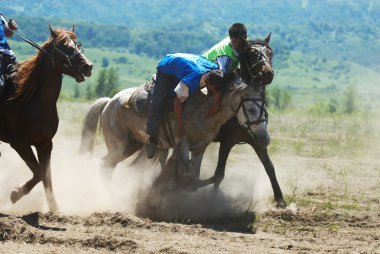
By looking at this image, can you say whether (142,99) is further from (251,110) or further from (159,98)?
(251,110)

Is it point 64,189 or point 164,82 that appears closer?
point 164,82

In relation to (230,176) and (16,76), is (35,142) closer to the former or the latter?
(16,76)

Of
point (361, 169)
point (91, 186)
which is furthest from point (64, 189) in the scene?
point (361, 169)

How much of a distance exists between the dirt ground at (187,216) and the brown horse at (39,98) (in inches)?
32.7

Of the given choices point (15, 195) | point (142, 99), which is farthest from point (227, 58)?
point (15, 195)

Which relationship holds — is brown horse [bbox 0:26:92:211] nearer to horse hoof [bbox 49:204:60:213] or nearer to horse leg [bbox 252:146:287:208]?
horse hoof [bbox 49:204:60:213]

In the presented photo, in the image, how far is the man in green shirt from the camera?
33.2ft

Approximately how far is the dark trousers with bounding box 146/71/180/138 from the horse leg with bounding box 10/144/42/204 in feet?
4.99

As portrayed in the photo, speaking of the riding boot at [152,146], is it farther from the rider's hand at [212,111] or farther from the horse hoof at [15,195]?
the horse hoof at [15,195]

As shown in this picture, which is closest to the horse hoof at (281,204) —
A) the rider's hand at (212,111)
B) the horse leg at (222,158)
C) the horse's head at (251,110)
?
the horse leg at (222,158)

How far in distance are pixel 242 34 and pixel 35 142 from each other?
298cm

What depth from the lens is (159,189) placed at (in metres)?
10.2

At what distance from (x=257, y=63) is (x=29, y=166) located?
3.15m

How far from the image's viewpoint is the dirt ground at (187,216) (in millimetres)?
8039
